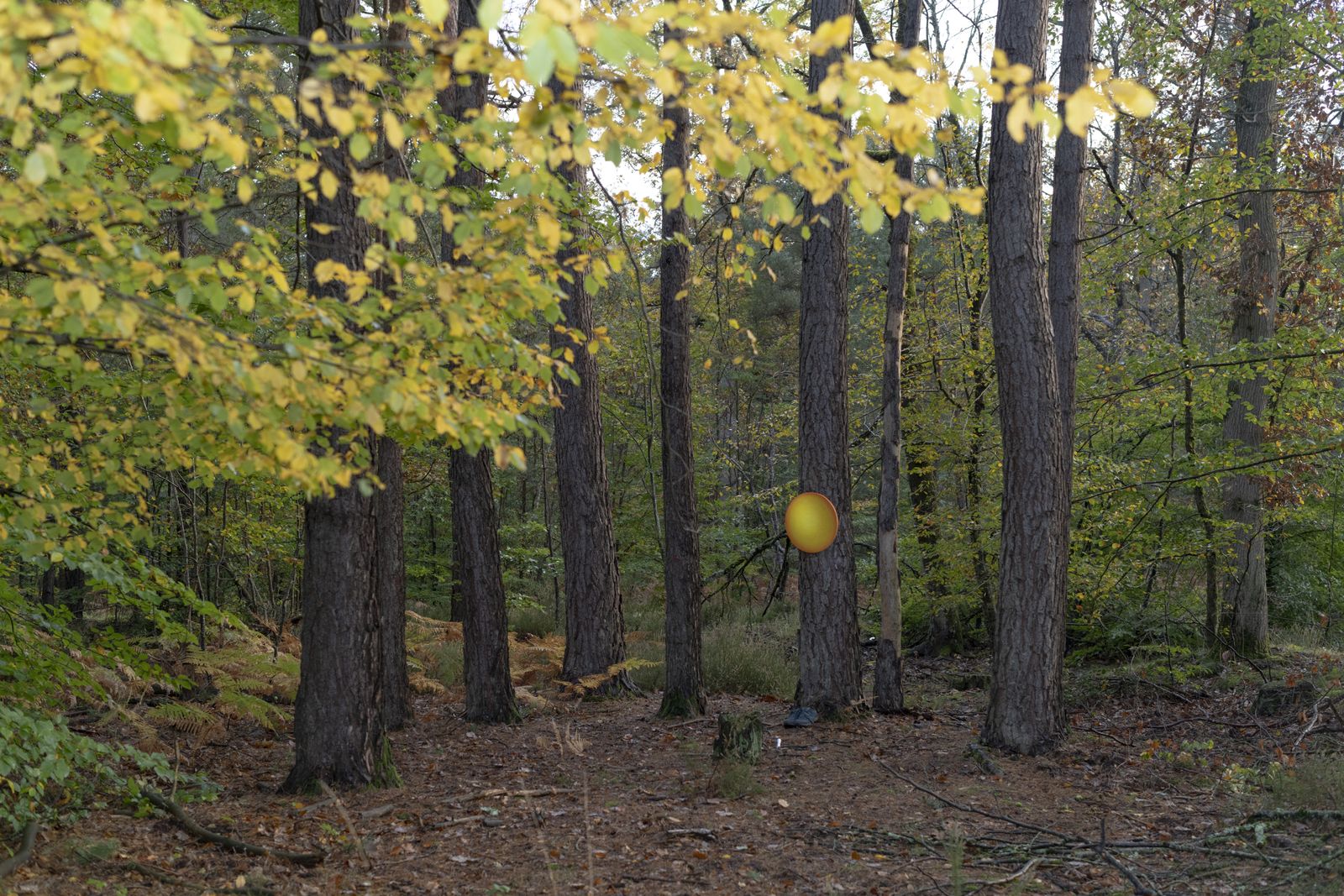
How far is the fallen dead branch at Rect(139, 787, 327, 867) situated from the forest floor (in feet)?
0.18

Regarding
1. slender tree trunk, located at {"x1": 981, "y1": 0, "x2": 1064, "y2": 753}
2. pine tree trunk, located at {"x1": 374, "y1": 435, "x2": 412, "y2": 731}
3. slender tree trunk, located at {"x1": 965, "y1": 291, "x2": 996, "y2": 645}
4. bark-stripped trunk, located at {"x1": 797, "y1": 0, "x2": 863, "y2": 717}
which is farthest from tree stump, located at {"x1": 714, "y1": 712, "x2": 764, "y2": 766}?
slender tree trunk, located at {"x1": 965, "y1": 291, "x2": 996, "y2": 645}

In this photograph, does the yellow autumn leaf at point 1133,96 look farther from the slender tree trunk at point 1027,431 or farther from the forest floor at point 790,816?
the slender tree trunk at point 1027,431

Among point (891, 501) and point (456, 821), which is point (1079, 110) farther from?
point (891, 501)

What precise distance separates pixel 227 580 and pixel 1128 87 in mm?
14922

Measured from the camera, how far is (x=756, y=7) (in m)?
10.3

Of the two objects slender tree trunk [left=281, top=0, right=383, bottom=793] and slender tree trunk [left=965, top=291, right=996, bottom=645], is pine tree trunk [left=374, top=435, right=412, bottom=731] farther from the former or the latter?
slender tree trunk [left=965, top=291, right=996, bottom=645]

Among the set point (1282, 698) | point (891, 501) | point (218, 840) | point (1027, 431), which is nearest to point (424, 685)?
point (218, 840)

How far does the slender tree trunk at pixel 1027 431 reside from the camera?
695 cm

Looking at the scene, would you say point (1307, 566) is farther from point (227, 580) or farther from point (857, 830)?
point (227, 580)

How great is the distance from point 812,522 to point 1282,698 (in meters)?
4.07

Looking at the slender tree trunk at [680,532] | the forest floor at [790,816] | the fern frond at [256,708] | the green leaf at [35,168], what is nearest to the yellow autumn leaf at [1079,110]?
the green leaf at [35,168]

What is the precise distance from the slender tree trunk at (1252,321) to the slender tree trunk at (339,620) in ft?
27.5

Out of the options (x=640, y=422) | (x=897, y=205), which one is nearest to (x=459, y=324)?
(x=897, y=205)

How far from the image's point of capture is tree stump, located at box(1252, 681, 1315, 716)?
24.9 feet
